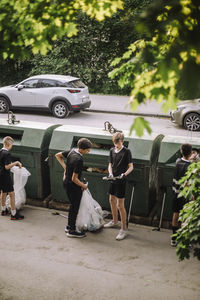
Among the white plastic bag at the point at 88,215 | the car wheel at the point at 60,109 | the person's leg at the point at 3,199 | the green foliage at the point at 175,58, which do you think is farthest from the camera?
the car wheel at the point at 60,109

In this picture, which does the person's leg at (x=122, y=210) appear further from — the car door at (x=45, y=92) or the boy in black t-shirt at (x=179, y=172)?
the car door at (x=45, y=92)

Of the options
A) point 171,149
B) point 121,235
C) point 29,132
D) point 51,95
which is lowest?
point 121,235

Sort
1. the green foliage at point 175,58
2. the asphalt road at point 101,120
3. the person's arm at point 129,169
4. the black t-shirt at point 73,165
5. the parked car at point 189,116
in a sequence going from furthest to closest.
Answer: the asphalt road at point 101,120, the parked car at point 189,116, the person's arm at point 129,169, the black t-shirt at point 73,165, the green foliage at point 175,58

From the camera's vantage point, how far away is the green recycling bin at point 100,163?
6094 mm

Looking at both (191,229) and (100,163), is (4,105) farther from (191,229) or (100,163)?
(191,229)

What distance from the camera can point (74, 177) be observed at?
5543 millimetres

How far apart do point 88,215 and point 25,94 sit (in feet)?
31.1

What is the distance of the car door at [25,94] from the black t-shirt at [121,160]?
929cm

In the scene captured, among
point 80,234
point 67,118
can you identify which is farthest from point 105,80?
point 80,234

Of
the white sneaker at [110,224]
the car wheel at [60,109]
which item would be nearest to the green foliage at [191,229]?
the white sneaker at [110,224]

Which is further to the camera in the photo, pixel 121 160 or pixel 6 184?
pixel 6 184

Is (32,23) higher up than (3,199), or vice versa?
(32,23)

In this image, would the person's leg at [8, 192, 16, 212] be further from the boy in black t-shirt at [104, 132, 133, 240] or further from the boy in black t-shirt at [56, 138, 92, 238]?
the boy in black t-shirt at [104, 132, 133, 240]

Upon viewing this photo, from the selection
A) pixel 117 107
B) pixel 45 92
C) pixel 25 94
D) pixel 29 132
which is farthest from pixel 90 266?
pixel 117 107
